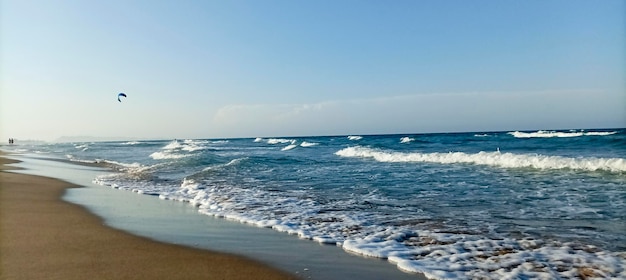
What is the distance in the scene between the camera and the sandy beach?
13.6 ft

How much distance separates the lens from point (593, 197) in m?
8.56

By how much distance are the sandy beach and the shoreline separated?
21 centimetres

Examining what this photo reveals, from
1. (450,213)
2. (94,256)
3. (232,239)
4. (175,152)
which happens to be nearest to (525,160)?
(450,213)

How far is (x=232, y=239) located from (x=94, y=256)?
1.69 metres

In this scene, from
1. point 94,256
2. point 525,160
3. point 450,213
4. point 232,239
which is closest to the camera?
point 94,256

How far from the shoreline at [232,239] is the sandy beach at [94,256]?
21cm

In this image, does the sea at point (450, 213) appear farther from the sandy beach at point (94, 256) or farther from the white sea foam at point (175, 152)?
the white sea foam at point (175, 152)

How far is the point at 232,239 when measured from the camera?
18.9ft

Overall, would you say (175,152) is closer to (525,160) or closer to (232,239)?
(525,160)

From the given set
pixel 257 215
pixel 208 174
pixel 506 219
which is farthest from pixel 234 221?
pixel 208 174

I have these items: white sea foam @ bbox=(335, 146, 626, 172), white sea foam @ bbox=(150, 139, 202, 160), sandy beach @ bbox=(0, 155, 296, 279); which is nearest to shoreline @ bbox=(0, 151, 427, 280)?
sandy beach @ bbox=(0, 155, 296, 279)

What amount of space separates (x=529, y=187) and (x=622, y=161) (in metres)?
5.18

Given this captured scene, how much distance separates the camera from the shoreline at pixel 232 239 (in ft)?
14.4

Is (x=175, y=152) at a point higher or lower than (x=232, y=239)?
higher
